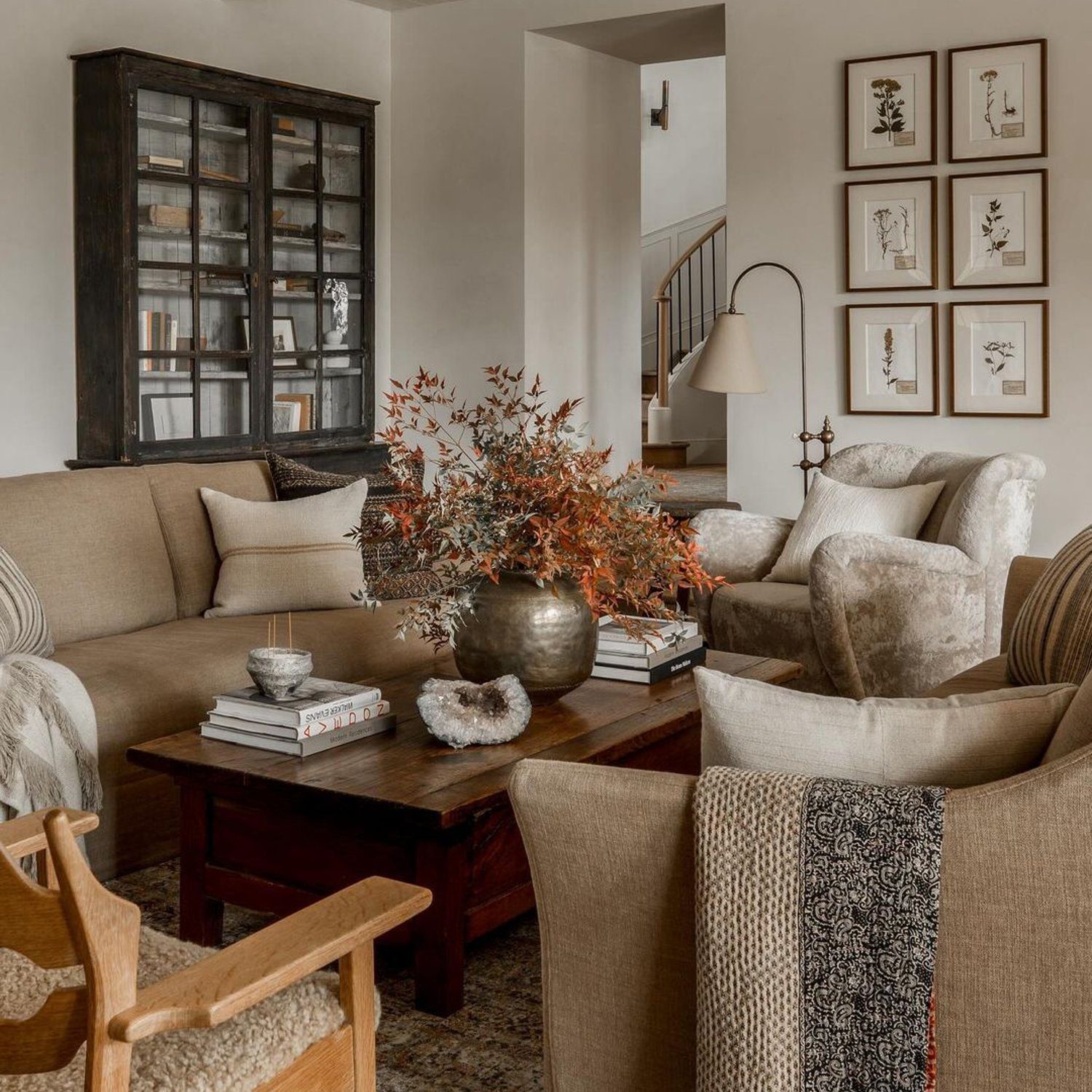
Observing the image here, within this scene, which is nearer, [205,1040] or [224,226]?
[205,1040]

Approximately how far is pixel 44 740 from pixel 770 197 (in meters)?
3.93

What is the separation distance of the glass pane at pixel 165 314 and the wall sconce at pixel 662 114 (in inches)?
224

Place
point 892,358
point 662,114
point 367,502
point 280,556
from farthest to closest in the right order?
point 662,114 → point 892,358 → point 367,502 → point 280,556

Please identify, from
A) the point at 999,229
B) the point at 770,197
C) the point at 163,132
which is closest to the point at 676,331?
the point at 770,197

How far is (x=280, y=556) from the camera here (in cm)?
382

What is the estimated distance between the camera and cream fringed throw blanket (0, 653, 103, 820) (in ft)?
8.77

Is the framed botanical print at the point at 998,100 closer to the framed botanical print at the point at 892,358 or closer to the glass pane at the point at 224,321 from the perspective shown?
the framed botanical print at the point at 892,358

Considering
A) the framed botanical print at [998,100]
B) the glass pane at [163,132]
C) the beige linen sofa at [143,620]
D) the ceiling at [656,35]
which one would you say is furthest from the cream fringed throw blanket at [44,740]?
the ceiling at [656,35]

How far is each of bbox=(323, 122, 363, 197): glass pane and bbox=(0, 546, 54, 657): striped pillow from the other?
133 inches

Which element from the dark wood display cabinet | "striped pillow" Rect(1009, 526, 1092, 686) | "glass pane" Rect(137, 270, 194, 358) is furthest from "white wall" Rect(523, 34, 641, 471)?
"striped pillow" Rect(1009, 526, 1092, 686)

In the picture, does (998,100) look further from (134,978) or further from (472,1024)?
(134,978)

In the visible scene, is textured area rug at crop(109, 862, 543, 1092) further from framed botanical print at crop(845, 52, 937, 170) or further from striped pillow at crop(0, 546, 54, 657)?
framed botanical print at crop(845, 52, 937, 170)

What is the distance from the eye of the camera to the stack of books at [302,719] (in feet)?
8.13

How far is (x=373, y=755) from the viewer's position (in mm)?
2467
